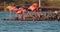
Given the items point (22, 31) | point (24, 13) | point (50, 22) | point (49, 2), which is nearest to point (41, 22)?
point (50, 22)

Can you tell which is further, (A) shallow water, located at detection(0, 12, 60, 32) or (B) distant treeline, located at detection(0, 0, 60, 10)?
(B) distant treeline, located at detection(0, 0, 60, 10)

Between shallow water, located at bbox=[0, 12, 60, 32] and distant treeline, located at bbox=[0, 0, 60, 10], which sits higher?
distant treeline, located at bbox=[0, 0, 60, 10]

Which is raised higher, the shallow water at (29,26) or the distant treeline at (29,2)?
the distant treeline at (29,2)

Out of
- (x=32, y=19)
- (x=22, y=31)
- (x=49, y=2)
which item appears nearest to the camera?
(x=22, y=31)

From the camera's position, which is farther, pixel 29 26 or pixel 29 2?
pixel 29 2

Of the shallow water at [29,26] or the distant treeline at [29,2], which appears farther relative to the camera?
the distant treeline at [29,2]

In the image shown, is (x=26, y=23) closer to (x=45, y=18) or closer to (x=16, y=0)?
(x=45, y=18)

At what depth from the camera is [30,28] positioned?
12.3 m

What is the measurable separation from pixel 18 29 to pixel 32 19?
2.70 metres

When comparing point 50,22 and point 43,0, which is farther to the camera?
point 43,0

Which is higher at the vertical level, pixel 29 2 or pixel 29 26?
pixel 29 2

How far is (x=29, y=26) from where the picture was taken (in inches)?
506

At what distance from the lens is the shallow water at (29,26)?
1177cm

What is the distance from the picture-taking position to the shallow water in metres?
11.8
